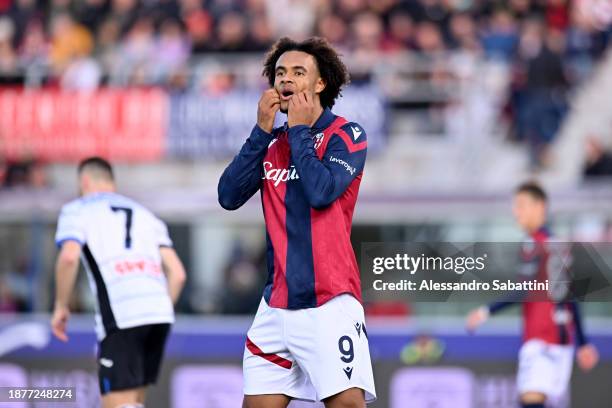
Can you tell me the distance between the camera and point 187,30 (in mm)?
16188

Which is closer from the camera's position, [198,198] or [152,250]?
[152,250]

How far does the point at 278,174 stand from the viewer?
5680mm

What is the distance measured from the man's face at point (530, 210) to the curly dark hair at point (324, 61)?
3820 mm

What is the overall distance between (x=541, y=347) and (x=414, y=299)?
5.18ft

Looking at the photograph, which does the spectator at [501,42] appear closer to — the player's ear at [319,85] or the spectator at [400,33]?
the spectator at [400,33]

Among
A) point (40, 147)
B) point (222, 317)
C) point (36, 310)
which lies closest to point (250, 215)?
point (222, 317)

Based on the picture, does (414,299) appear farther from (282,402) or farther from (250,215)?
(282,402)

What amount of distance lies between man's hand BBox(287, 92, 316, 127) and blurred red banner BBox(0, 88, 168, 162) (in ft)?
32.1

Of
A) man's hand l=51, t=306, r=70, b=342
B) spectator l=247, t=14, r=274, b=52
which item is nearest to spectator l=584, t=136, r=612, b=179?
spectator l=247, t=14, r=274, b=52

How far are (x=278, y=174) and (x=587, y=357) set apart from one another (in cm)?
468

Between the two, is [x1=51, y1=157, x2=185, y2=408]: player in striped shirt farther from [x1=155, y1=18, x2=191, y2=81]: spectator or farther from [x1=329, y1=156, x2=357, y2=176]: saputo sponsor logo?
[x1=155, y1=18, x2=191, y2=81]: spectator

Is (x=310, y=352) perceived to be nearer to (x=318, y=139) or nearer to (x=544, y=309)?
(x=318, y=139)

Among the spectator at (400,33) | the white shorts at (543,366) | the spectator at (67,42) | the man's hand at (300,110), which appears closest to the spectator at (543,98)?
the spectator at (400,33)

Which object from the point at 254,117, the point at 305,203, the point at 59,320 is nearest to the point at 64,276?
the point at 59,320
